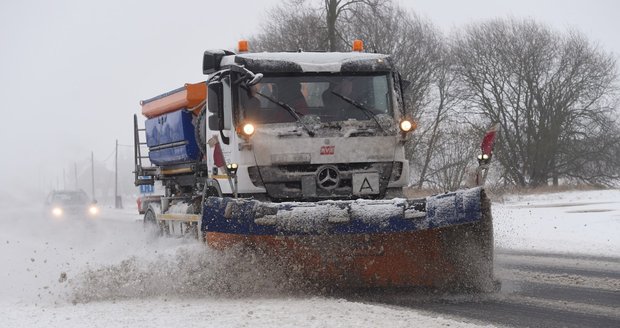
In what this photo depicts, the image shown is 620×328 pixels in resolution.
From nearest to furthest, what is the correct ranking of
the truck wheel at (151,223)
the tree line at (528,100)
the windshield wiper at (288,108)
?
the windshield wiper at (288,108) → the truck wheel at (151,223) → the tree line at (528,100)

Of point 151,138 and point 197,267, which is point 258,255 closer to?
point 197,267

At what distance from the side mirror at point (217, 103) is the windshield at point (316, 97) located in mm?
271

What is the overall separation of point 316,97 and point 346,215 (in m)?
1.91

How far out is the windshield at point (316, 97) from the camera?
8.29 meters

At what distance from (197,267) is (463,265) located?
2563 mm

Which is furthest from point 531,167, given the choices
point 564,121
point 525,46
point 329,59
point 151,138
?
point 329,59

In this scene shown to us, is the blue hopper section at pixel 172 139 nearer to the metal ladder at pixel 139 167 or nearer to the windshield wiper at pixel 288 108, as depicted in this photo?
the metal ladder at pixel 139 167

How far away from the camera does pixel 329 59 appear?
28.6 ft

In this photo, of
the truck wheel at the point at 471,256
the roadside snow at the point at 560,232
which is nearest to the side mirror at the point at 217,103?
the truck wheel at the point at 471,256

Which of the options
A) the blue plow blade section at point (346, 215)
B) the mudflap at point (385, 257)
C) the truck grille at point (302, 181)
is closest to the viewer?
the blue plow blade section at point (346, 215)

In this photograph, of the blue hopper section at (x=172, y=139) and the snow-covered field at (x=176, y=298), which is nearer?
the snow-covered field at (x=176, y=298)

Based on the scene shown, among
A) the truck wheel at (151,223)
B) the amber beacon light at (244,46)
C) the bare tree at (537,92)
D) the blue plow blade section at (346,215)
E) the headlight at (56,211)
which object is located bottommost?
the blue plow blade section at (346,215)

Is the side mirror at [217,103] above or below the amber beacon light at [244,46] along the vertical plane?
below

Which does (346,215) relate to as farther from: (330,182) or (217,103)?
(217,103)
